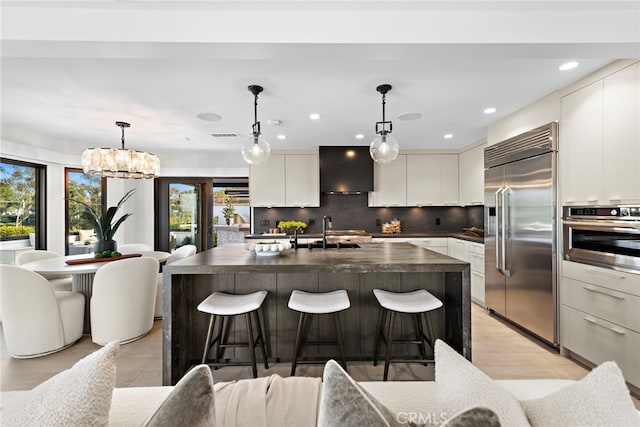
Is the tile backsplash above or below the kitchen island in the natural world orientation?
above

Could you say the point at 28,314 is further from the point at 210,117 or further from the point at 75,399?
the point at 75,399

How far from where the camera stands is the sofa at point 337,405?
22.9 inches

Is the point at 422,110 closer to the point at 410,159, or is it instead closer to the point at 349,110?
the point at 349,110

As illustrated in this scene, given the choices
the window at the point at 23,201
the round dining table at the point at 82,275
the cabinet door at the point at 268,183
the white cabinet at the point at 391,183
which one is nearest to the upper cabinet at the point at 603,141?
the white cabinet at the point at 391,183

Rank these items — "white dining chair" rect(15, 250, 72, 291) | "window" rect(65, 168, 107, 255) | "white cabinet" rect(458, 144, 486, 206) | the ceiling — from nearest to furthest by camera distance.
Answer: the ceiling → "white dining chair" rect(15, 250, 72, 291) → "white cabinet" rect(458, 144, 486, 206) → "window" rect(65, 168, 107, 255)

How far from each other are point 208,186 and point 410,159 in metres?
3.82

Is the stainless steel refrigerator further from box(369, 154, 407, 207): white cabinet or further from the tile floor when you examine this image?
box(369, 154, 407, 207): white cabinet

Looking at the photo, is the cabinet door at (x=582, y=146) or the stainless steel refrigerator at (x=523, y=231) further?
the stainless steel refrigerator at (x=523, y=231)

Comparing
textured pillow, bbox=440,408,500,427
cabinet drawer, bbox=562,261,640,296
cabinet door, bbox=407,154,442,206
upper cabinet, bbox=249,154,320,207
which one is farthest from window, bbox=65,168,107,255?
cabinet drawer, bbox=562,261,640,296

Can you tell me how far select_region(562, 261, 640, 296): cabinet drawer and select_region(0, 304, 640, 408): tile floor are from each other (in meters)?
0.74

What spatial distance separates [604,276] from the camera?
86.2 inches

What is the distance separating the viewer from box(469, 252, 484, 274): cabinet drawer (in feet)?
12.7

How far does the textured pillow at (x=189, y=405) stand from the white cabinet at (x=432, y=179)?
480 centimetres

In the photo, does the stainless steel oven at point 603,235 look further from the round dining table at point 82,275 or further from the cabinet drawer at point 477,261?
the round dining table at point 82,275
